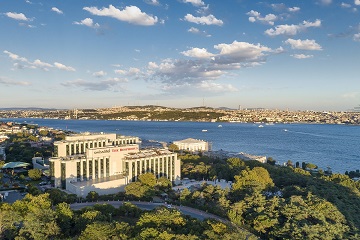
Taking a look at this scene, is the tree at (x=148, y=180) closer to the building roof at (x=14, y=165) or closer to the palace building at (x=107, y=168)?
the palace building at (x=107, y=168)

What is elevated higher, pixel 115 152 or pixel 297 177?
pixel 115 152

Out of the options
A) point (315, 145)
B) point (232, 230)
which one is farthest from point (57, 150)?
point (315, 145)

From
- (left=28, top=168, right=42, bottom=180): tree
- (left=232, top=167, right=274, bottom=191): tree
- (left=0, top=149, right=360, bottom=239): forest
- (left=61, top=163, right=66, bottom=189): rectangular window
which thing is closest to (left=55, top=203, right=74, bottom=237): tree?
(left=0, top=149, right=360, bottom=239): forest

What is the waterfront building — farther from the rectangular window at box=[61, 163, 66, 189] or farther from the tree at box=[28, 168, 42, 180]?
the rectangular window at box=[61, 163, 66, 189]

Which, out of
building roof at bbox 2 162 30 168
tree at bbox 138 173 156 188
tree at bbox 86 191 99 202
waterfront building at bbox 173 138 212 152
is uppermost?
tree at bbox 138 173 156 188

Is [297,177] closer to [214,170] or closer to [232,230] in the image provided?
[214,170]

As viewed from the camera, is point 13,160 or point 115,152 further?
point 13,160

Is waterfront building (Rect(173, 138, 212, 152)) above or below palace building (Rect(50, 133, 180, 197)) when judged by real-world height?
below

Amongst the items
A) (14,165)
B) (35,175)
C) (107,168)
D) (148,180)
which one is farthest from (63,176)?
(14,165)

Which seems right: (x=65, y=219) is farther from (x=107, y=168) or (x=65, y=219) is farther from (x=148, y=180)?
(x=107, y=168)
